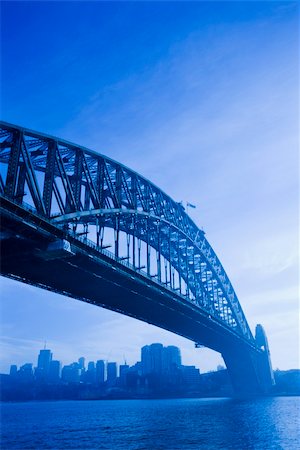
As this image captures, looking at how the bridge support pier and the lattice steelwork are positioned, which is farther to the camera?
the bridge support pier

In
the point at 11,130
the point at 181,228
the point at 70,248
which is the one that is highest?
the point at 181,228

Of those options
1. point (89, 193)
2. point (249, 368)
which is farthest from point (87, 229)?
point (249, 368)

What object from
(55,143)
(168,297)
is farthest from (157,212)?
(55,143)

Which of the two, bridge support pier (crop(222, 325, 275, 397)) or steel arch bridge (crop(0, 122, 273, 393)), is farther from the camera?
bridge support pier (crop(222, 325, 275, 397))

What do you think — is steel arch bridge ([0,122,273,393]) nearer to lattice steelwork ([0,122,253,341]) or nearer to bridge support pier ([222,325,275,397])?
Result: lattice steelwork ([0,122,253,341])

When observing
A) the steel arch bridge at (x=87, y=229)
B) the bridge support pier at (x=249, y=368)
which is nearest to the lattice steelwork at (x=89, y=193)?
the steel arch bridge at (x=87, y=229)

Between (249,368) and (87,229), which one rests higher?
(87,229)

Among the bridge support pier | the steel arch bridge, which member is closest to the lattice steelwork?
the steel arch bridge

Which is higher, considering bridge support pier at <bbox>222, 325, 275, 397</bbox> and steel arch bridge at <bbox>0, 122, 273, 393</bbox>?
steel arch bridge at <bbox>0, 122, 273, 393</bbox>

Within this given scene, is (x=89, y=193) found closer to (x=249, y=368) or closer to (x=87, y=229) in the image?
(x=87, y=229)

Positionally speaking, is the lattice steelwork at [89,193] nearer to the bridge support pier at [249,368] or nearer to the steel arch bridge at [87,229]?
the steel arch bridge at [87,229]

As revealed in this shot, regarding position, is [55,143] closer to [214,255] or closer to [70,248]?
[70,248]
